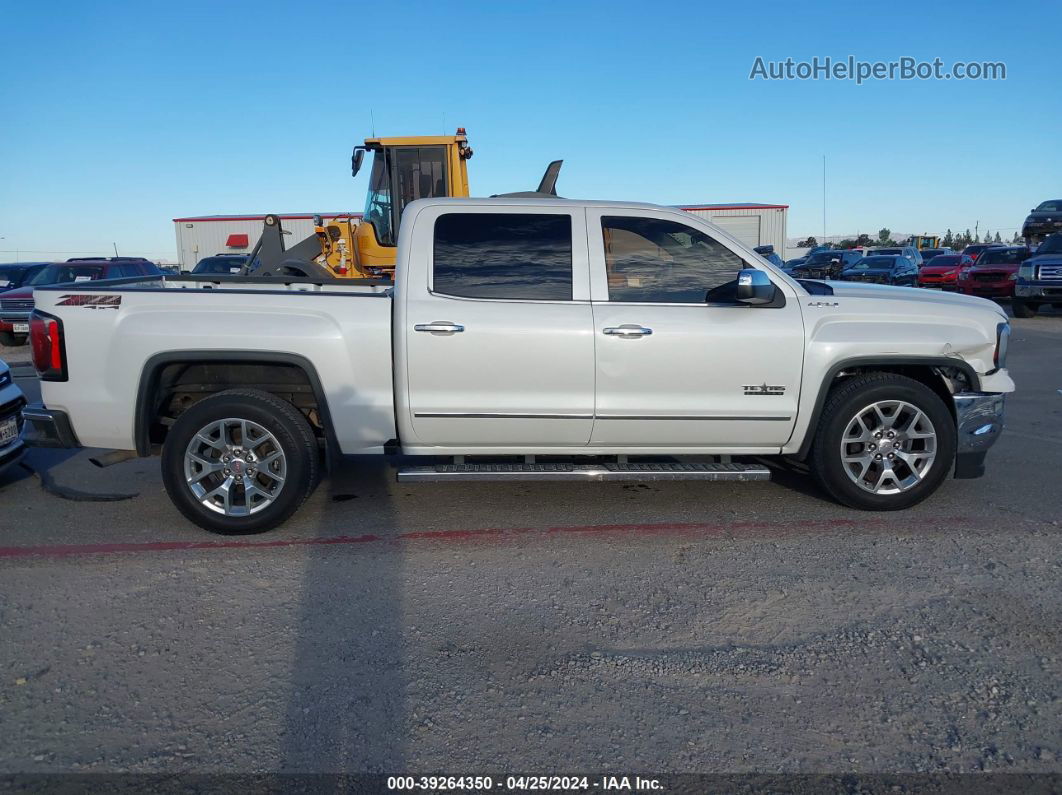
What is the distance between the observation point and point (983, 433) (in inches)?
196

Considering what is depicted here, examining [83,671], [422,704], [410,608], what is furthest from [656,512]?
[83,671]

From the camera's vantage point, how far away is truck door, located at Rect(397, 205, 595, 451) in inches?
184

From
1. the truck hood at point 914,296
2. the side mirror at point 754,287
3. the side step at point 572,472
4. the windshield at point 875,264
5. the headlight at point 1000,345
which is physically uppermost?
the windshield at point 875,264

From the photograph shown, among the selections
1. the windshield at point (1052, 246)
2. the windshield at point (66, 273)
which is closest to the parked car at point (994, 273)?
the windshield at point (1052, 246)

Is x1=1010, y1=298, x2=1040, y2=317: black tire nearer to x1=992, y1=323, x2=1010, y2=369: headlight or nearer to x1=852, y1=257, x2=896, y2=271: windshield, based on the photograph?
x1=852, y1=257, x2=896, y2=271: windshield

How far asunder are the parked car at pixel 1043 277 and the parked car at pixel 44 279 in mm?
19259

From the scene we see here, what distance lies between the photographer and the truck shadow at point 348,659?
2.74 m

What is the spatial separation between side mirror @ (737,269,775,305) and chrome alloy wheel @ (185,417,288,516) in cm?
288

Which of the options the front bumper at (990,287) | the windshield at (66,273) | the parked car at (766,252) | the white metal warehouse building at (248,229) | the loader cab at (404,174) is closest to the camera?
the parked car at (766,252)

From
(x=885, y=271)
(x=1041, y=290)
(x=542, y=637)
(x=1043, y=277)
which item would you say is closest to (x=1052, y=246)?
(x=1043, y=277)

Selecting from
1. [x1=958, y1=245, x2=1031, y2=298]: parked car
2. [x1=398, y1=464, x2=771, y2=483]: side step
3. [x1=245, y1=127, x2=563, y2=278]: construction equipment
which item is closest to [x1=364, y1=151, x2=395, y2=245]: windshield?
[x1=245, y1=127, x2=563, y2=278]: construction equipment

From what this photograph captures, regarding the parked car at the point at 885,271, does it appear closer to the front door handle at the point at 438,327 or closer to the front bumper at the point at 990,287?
the front bumper at the point at 990,287

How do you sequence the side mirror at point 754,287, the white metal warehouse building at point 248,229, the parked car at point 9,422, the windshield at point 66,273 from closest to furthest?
the side mirror at point 754,287 → the parked car at point 9,422 → the windshield at point 66,273 → the white metal warehouse building at point 248,229

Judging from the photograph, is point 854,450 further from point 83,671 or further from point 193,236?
point 193,236
